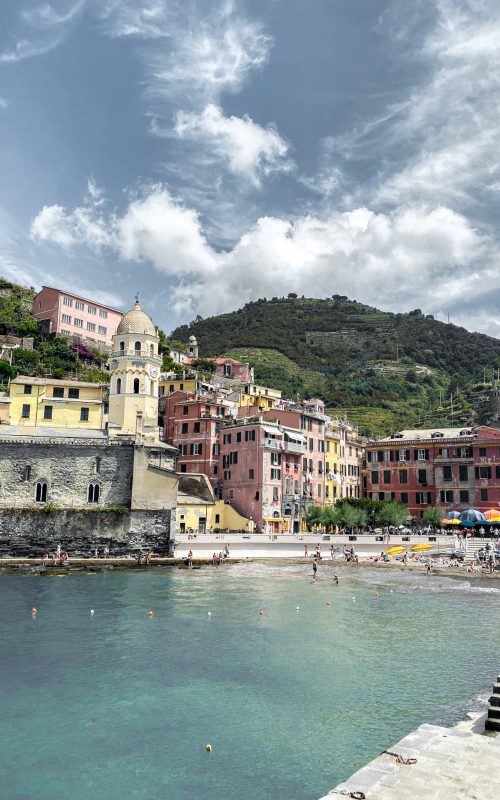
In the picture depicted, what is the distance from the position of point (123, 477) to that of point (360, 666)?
29980 millimetres

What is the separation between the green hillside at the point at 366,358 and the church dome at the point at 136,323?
158ft

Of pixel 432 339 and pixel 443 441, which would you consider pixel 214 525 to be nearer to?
pixel 443 441

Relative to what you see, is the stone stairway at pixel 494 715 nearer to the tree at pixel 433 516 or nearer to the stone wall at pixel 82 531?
the stone wall at pixel 82 531

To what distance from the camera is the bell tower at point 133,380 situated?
58.2 metres

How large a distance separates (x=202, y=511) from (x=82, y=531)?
1413 cm

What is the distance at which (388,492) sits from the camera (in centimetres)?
6994

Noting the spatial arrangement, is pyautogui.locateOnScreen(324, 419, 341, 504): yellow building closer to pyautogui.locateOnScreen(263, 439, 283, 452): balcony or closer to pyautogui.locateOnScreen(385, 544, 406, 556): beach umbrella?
pyautogui.locateOnScreen(263, 439, 283, 452): balcony

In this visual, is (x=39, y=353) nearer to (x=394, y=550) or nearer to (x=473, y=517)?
(x=394, y=550)

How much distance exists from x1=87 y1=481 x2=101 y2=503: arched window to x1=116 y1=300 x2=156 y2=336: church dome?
1798 centimetres

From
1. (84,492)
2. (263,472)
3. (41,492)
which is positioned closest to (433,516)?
(263,472)

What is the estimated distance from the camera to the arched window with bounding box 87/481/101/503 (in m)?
46.5

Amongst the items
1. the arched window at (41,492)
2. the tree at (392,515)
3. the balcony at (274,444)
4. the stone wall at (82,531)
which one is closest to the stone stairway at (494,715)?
the stone wall at (82,531)

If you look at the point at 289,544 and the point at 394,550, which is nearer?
the point at 394,550

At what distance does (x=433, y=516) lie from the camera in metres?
59.2
